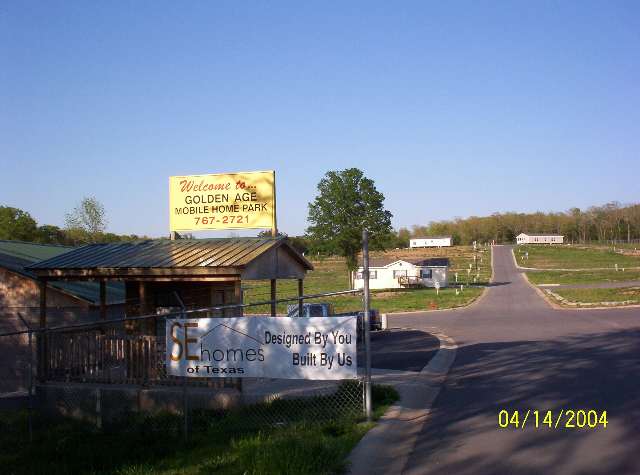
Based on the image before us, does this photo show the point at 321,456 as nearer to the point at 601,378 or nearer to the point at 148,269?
the point at 148,269

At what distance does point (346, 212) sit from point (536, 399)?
153ft

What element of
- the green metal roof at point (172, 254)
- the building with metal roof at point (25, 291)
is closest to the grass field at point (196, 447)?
the green metal roof at point (172, 254)

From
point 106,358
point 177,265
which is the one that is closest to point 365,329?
point 177,265

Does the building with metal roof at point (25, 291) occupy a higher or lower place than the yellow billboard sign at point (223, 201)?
lower

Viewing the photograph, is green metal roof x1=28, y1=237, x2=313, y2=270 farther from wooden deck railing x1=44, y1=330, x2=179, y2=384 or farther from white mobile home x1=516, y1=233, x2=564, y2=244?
white mobile home x1=516, y1=233, x2=564, y2=244

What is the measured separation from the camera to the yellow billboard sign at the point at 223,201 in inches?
487

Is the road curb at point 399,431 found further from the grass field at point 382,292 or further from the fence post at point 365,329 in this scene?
the grass field at point 382,292

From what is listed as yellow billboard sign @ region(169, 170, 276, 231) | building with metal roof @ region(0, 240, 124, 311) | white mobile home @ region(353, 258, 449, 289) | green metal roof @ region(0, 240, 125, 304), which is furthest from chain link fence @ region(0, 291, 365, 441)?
white mobile home @ region(353, 258, 449, 289)

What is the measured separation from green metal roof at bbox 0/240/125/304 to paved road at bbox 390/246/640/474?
916cm

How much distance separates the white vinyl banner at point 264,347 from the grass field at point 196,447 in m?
0.77

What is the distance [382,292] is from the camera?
59344 millimetres

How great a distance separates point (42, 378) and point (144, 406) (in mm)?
2515

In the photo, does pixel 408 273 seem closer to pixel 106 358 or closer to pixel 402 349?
pixel 402 349

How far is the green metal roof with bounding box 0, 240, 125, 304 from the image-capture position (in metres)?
15.7
